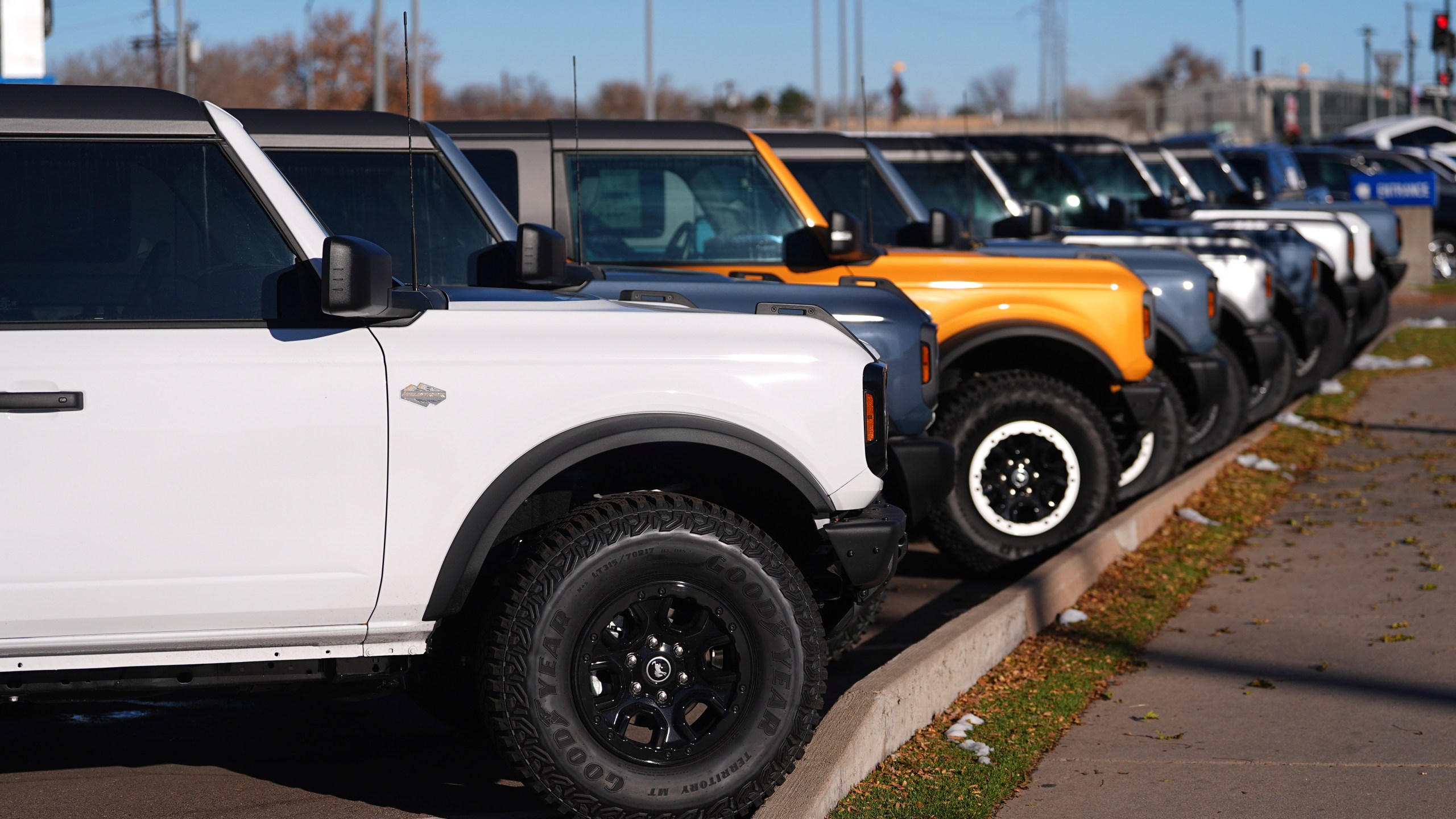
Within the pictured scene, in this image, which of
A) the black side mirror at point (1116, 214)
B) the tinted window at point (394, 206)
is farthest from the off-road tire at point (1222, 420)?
the tinted window at point (394, 206)

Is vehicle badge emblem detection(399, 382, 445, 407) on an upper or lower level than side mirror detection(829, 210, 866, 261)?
lower

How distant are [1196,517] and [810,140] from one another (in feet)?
9.94

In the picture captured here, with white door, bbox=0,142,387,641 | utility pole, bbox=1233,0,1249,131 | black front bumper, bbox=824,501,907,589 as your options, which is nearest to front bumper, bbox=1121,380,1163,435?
black front bumper, bbox=824,501,907,589

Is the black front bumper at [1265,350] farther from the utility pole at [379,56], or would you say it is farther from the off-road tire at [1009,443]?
the utility pole at [379,56]

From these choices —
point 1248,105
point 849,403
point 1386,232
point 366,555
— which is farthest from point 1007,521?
point 1248,105

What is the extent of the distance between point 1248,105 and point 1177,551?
242 ft

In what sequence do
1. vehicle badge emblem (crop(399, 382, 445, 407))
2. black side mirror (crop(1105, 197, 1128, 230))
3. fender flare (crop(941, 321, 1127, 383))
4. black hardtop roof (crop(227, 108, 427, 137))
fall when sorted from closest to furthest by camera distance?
vehicle badge emblem (crop(399, 382, 445, 407)) < black hardtop roof (crop(227, 108, 427, 137)) < fender flare (crop(941, 321, 1127, 383)) < black side mirror (crop(1105, 197, 1128, 230))

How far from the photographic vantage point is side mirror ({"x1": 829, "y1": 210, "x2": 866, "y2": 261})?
736 centimetres

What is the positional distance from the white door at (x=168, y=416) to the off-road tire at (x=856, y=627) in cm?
194

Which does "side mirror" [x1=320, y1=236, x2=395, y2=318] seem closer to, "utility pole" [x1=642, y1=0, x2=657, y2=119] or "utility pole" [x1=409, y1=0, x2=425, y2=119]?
"utility pole" [x1=409, y1=0, x2=425, y2=119]

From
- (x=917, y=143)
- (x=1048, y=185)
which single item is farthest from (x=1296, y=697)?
(x=1048, y=185)

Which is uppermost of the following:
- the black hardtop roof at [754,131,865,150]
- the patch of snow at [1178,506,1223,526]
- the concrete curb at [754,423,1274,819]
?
the black hardtop roof at [754,131,865,150]

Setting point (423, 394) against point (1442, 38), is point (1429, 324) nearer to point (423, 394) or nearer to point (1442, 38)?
point (1442, 38)

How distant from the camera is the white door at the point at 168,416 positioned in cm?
368
